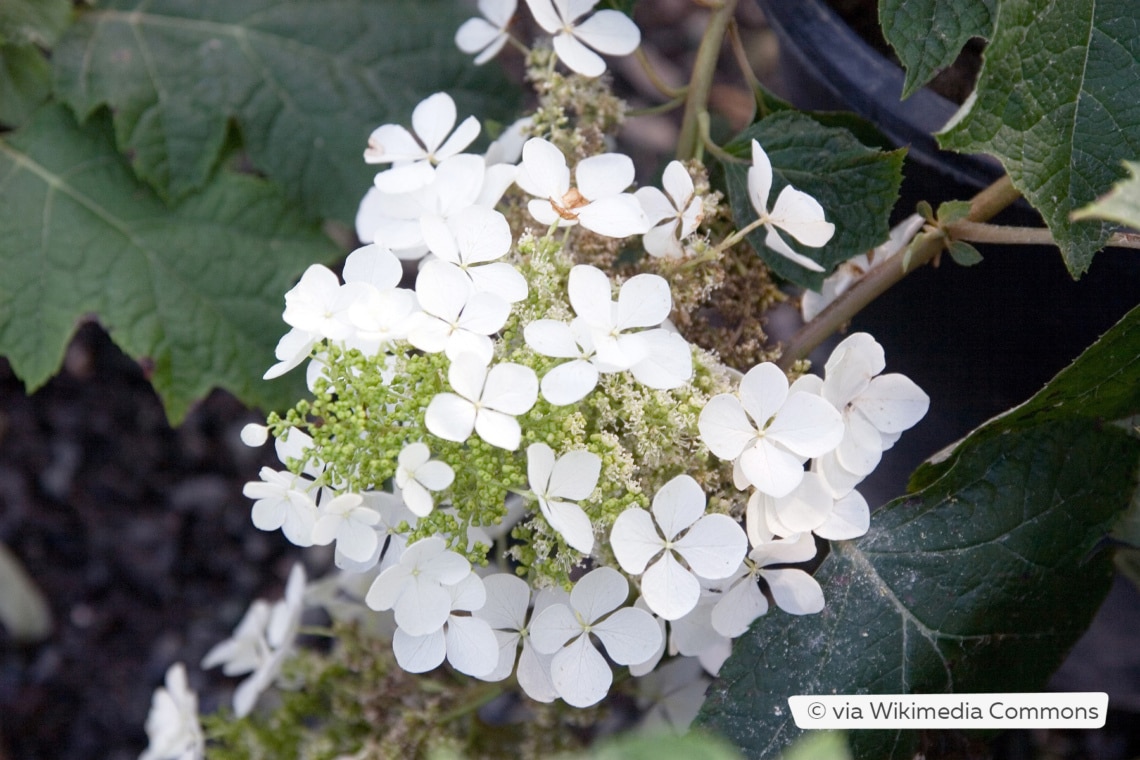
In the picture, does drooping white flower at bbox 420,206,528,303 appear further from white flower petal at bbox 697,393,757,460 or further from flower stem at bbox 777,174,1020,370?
flower stem at bbox 777,174,1020,370

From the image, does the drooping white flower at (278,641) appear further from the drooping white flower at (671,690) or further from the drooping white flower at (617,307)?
the drooping white flower at (617,307)

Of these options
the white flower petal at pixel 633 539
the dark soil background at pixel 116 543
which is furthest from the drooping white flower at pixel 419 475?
the dark soil background at pixel 116 543

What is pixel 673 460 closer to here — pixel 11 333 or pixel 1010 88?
pixel 1010 88

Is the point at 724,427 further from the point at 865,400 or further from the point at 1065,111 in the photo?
the point at 1065,111

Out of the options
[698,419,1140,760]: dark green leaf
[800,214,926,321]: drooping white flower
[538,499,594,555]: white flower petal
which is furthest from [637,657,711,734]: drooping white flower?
[538,499,594,555]: white flower petal

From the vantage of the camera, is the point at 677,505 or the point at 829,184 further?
the point at 829,184

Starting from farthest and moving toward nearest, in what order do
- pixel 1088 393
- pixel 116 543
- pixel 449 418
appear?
pixel 116 543 < pixel 1088 393 < pixel 449 418

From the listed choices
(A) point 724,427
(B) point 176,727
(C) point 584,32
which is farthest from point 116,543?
(A) point 724,427
